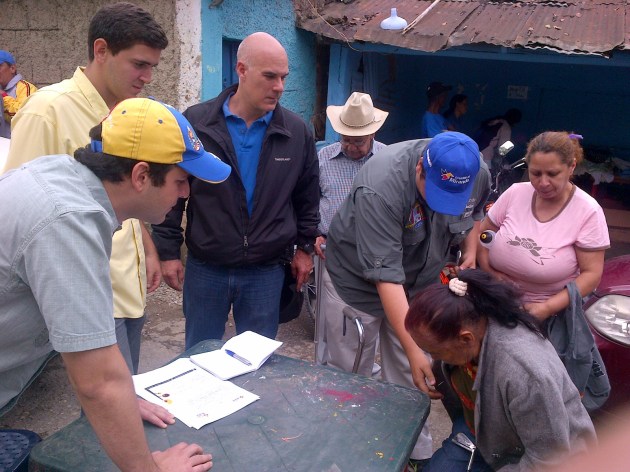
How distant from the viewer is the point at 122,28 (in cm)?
215

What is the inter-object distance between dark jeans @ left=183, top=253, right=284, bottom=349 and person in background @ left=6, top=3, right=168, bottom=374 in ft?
1.35

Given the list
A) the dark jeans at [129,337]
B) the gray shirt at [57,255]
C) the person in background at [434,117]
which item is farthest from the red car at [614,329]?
the person in background at [434,117]

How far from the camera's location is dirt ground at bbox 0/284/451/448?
3.17 metres

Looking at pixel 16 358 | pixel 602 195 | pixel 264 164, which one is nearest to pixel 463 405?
pixel 264 164

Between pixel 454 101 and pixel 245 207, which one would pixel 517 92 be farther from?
pixel 245 207

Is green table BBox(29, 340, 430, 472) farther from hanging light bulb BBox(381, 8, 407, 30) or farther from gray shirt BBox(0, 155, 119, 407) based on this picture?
hanging light bulb BBox(381, 8, 407, 30)

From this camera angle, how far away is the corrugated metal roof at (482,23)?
529 centimetres

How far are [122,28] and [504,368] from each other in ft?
6.01

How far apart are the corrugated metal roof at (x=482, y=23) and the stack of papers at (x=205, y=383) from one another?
4257 mm

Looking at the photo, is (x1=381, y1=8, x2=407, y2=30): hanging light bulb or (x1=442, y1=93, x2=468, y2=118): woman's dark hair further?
(x1=442, y1=93, x2=468, y2=118): woman's dark hair

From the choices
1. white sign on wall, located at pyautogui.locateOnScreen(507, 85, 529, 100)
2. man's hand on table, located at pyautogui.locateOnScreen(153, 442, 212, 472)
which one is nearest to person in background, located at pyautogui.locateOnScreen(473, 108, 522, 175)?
white sign on wall, located at pyautogui.locateOnScreen(507, 85, 529, 100)

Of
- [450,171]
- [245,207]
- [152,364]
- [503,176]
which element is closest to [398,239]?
[450,171]

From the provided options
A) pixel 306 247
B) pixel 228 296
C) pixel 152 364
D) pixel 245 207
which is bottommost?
pixel 152 364

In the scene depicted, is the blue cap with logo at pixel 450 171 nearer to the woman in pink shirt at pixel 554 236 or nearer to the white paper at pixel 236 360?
the woman in pink shirt at pixel 554 236
